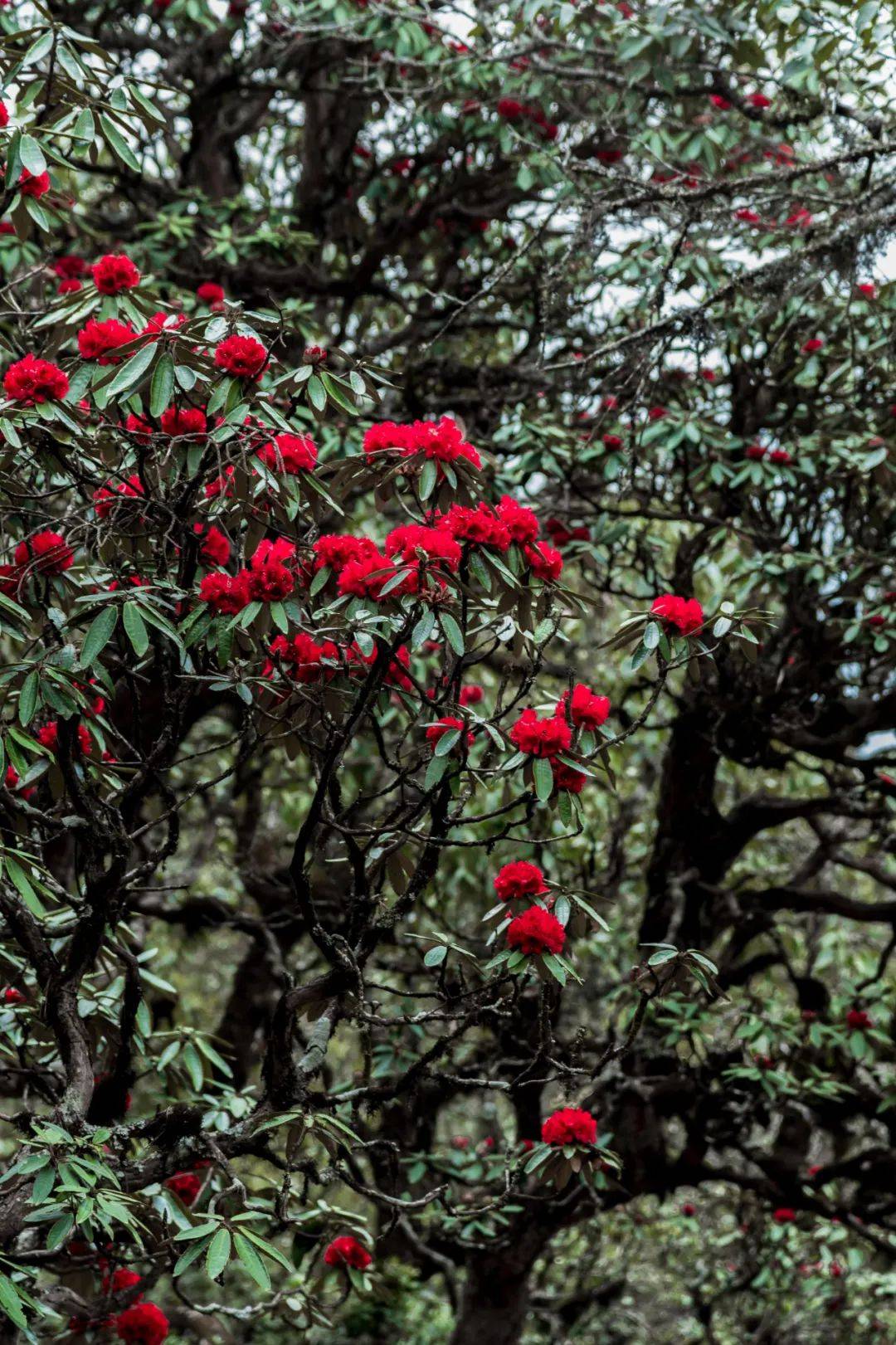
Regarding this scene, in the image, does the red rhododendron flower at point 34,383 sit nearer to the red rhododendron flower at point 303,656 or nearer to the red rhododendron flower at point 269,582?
the red rhododendron flower at point 269,582

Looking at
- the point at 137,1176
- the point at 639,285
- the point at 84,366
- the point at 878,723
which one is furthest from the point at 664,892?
the point at 84,366

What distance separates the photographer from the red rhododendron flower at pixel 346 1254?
4207 mm

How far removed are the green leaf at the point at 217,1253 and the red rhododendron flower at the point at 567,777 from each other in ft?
3.61

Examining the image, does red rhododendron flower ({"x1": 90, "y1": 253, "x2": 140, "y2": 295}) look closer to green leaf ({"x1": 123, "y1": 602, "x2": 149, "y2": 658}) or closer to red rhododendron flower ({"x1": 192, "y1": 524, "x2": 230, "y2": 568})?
red rhododendron flower ({"x1": 192, "y1": 524, "x2": 230, "y2": 568})

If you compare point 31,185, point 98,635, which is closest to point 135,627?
point 98,635

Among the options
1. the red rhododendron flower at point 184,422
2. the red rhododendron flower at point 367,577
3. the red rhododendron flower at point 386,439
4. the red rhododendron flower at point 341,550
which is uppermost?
the red rhododendron flower at point 386,439

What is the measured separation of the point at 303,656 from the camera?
9.74 feet

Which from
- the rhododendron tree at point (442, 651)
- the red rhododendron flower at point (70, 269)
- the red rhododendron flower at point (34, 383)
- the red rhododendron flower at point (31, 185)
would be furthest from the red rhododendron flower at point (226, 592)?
the red rhododendron flower at point (70, 269)

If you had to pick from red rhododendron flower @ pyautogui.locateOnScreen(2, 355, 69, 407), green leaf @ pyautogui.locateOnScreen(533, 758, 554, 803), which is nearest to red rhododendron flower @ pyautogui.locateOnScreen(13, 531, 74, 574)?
red rhododendron flower @ pyautogui.locateOnScreen(2, 355, 69, 407)

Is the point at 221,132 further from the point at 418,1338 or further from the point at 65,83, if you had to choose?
the point at 418,1338

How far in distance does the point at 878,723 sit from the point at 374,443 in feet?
11.2

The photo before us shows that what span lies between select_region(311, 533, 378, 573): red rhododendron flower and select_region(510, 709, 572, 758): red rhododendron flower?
49cm

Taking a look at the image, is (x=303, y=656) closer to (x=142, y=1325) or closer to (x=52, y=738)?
(x=52, y=738)

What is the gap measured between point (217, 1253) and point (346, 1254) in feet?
6.63
